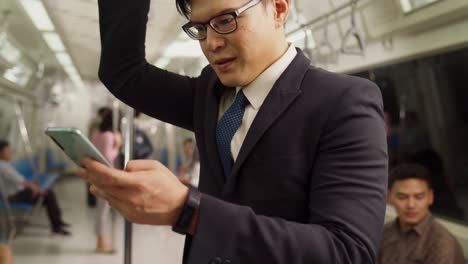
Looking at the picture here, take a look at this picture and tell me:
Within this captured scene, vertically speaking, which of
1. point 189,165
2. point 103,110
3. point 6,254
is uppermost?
point 103,110

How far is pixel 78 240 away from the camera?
5.99 feet

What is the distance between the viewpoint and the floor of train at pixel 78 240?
1.03 metres

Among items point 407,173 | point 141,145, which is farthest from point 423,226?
point 141,145

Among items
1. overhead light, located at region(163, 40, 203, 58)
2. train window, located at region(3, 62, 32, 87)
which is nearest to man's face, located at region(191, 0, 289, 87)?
overhead light, located at region(163, 40, 203, 58)

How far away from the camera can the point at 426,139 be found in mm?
2412

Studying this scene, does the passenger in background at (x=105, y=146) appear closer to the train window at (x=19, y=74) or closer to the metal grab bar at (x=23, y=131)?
the train window at (x=19, y=74)

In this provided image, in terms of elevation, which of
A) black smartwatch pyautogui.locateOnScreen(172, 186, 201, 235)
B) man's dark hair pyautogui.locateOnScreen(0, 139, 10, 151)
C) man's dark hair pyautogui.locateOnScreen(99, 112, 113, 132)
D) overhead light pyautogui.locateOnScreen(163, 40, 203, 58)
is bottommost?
man's dark hair pyautogui.locateOnScreen(0, 139, 10, 151)

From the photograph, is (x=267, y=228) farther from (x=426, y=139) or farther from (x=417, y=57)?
(x=426, y=139)

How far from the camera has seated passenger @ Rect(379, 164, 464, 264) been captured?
178 centimetres

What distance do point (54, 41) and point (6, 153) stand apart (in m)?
1.12

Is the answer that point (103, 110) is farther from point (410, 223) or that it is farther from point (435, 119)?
point (435, 119)

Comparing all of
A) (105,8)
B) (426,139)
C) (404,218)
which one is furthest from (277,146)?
(426,139)

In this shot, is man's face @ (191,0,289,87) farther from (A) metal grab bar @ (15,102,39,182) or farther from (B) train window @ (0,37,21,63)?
(A) metal grab bar @ (15,102,39,182)

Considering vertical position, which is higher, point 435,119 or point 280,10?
point 280,10
